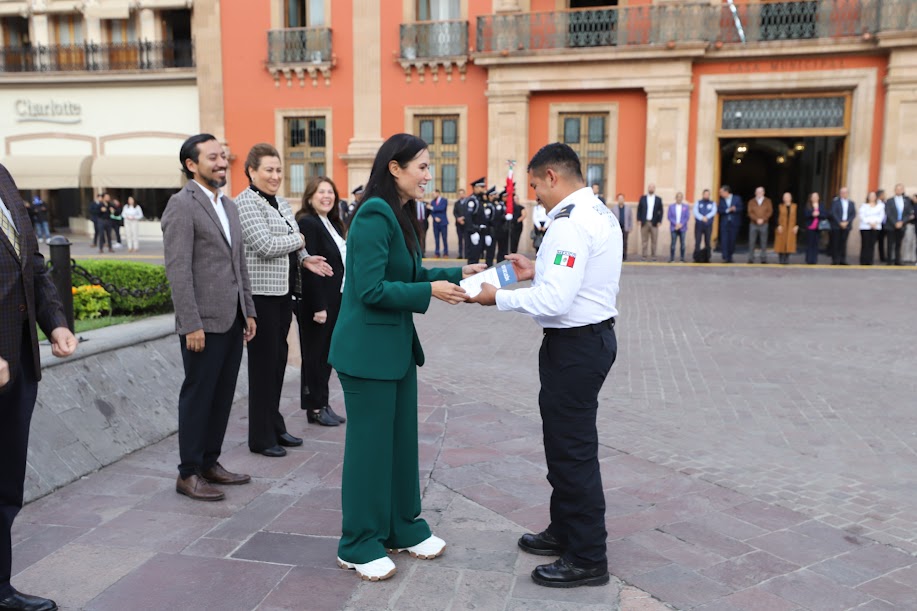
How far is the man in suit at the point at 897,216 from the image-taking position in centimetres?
1766

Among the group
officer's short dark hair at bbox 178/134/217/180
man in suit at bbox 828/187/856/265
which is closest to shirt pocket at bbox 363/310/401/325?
officer's short dark hair at bbox 178/134/217/180

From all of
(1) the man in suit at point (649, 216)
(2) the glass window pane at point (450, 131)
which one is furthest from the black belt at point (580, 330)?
(2) the glass window pane at point (450, 131)

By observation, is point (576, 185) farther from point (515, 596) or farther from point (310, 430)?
point (310, 430)

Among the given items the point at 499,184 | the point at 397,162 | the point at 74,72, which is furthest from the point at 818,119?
the point at 74,72

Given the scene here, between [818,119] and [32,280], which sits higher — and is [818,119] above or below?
above

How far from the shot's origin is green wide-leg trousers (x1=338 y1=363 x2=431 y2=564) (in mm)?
3340

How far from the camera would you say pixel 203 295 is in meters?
4.13

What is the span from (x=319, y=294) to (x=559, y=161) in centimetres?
261

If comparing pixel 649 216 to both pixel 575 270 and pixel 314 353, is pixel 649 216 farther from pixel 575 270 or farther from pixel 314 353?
pixel 575 270

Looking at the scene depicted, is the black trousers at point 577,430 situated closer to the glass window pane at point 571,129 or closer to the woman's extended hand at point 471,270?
the woman's extended hand at point 471,270

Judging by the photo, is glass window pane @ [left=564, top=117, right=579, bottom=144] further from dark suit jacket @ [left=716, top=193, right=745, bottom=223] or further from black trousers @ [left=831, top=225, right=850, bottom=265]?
black trousers @ [left=831, top=225, right=850, bottom=265]

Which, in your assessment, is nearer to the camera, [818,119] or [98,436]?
[98,436]

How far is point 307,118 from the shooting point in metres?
23.9

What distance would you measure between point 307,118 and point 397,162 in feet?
71.0
